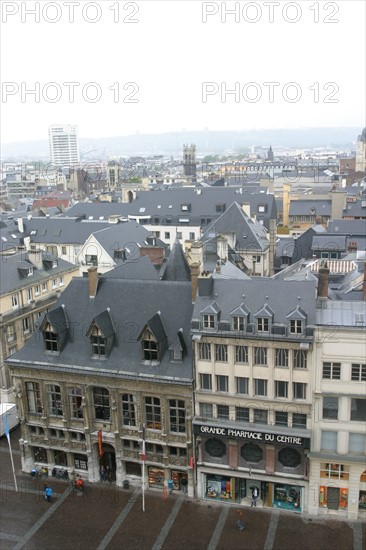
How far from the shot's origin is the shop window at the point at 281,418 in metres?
41.7

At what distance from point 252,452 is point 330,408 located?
7.15 meters

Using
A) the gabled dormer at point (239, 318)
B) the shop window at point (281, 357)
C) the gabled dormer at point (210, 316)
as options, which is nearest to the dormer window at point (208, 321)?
the gabled dormer at point (210, 316)

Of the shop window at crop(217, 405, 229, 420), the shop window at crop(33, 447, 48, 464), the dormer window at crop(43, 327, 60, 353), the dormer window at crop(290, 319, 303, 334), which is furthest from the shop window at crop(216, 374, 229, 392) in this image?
the shop window at crop(33, 447, 48, 464)

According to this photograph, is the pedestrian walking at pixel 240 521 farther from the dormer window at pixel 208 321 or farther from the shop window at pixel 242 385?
the dormer window at pixel 208 321

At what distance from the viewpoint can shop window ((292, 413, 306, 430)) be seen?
41328 mm

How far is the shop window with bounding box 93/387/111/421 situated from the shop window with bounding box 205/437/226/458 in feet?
28.5

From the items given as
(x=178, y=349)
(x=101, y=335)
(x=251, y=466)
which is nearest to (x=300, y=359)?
(x=178, y=349)

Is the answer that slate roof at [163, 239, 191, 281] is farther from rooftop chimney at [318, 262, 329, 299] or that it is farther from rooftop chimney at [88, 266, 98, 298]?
rooftop chimney at [318, 262, 329, 299]

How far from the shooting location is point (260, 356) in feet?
135

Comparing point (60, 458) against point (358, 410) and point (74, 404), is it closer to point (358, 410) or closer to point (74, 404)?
point (74, 404)

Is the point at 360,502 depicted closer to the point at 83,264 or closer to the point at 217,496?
the point at 217,496

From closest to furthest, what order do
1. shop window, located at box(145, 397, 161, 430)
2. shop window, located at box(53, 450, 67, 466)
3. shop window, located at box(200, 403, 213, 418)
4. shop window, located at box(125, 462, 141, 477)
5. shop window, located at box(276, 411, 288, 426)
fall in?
shop window, located at box(276, 411, 288, 426), shop window, located at box(200, 403, 213, 418), shop window, located at box(145, 397, 161, 430), shop window, located at box(125, 462, 141, 477), shop window, located at box(53, 450, 67, 466)

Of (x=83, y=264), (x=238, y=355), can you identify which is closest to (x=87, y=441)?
(x=238, y=355)

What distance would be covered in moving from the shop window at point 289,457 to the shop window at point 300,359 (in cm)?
671
